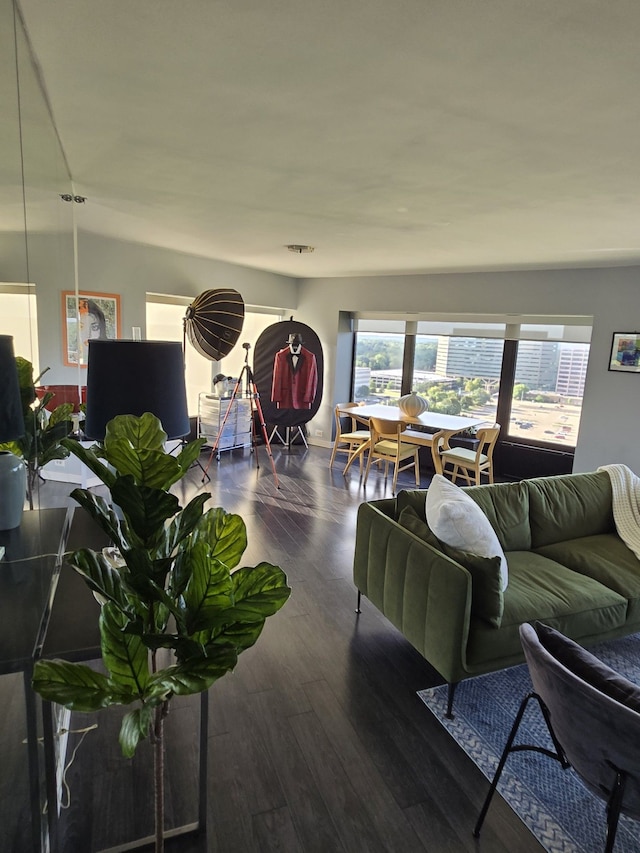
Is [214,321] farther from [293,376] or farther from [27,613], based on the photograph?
[27,613]

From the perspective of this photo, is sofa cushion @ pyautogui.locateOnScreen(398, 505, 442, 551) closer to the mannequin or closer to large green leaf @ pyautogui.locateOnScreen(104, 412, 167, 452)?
large green leaf @ pyautogui.locateOnScreen(104, 412, 167, 452)

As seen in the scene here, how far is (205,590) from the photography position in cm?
114

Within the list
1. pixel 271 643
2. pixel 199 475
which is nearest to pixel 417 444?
pixel 199 475

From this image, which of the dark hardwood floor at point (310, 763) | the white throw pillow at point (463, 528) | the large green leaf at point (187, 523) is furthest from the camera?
the white throw pillow at point (463, 528)

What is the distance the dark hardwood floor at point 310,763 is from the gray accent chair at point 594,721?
0.55 m

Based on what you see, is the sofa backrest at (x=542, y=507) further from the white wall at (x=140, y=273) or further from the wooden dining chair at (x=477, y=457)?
the white wall at (x=140, y=273)

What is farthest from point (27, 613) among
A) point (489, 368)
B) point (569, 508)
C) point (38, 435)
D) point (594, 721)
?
point (489, 368)

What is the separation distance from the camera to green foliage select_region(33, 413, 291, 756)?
3.41ft

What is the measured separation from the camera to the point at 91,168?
3006 mm

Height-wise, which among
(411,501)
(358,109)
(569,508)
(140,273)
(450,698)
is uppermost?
(358,109)

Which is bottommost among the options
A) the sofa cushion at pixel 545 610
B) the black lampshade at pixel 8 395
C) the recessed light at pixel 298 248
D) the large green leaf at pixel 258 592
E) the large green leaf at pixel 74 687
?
the sofa cushion at pixel 545 610

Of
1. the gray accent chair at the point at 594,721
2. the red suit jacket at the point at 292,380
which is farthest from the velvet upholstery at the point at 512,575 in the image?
the red suit jacket at the point at 292,380

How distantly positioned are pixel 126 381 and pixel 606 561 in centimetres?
287

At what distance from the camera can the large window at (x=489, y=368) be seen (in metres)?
5.77
